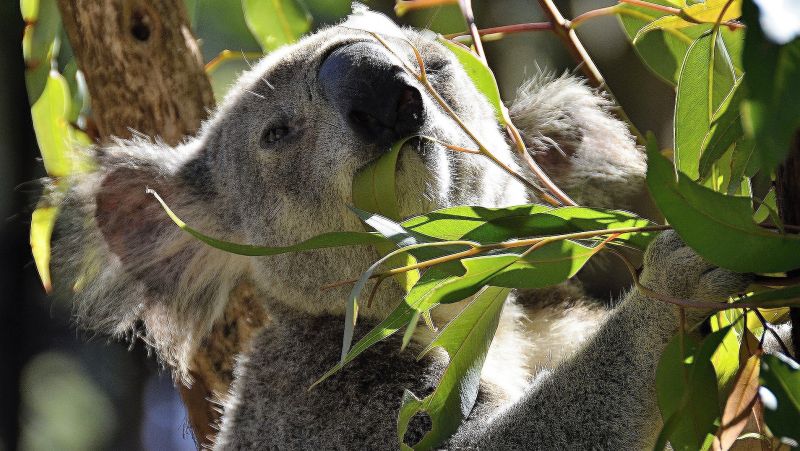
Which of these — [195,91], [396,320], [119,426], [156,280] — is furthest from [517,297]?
[119,426]

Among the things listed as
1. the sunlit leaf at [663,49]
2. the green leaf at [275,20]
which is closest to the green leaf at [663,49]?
the sunlit leaf at [663,49]

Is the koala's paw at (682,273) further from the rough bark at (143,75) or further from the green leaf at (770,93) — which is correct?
the rough bark at (143,75)

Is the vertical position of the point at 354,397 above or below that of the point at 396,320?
below

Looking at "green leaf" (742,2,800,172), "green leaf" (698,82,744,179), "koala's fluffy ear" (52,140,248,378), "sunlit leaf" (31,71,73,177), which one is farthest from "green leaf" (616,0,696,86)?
"sunlit leaf" (31,71,73,177)

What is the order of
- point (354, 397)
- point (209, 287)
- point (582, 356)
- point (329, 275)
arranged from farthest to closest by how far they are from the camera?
1. point (209, 287)
2. point (329, 275)
3. point (354, 397)
4. point (582, 356)

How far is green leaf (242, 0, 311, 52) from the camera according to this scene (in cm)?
317

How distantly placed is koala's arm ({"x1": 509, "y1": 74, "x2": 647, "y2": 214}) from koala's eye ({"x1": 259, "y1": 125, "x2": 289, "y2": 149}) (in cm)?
76

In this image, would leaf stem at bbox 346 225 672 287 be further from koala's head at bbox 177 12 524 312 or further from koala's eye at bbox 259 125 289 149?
koala's eye at bbox 259 125 289 149

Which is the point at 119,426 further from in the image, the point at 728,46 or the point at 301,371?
the point at 728,46

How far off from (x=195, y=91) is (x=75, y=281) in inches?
34.0

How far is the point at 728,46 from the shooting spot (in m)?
1.63

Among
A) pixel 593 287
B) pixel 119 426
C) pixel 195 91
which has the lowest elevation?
pixel 119 426

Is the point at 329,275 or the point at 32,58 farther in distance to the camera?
the point at 32,58

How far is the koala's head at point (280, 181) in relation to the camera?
2109 mm
